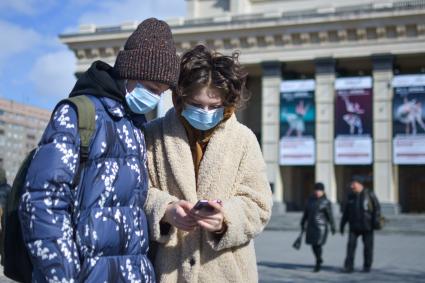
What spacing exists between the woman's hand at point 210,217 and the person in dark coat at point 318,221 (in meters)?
9.78

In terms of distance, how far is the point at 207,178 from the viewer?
282 cm

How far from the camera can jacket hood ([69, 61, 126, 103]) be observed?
2512mm

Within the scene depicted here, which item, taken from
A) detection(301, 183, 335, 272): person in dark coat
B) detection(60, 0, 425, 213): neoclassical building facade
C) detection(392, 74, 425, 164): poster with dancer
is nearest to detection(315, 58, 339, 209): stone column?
detection(60, 0, 425, 213): neoclassical building facade

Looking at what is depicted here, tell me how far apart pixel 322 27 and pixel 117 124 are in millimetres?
36444

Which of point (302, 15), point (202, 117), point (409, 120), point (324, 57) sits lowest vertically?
point (202, 117)

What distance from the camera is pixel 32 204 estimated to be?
86.3 inches

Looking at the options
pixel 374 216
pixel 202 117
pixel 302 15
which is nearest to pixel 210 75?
pixel 202 117

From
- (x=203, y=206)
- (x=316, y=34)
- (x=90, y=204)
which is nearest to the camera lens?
(x=90, y=204)

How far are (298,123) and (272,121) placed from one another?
2.28 m

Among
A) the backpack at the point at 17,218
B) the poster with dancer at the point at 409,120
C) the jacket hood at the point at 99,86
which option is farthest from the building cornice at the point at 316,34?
Answer: the backpack at the point at 17,218

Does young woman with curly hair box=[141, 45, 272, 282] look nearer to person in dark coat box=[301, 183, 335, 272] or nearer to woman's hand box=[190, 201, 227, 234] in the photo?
woman's hand box=[190, 201, 227, 234]

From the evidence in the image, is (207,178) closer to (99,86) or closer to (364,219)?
(99,86)

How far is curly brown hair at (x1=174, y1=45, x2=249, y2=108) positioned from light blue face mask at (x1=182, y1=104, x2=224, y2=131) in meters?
0.06

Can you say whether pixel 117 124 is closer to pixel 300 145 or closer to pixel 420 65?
pixel 300 145
